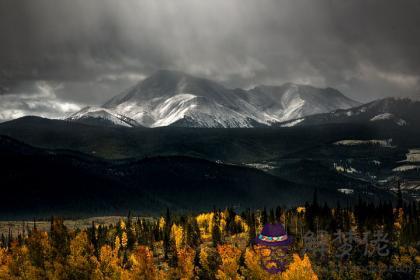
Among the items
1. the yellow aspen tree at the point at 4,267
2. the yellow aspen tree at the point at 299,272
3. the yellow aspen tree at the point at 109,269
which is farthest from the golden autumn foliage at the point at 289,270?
the yellow aspen tree at the point at 4,267

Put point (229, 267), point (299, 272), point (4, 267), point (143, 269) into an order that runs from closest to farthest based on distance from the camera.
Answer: point (143, 269) < point (299, 272) < point (4, 267) < point (229, 267)

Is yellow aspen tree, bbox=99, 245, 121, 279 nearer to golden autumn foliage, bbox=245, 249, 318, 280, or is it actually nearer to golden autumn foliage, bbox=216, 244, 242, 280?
golden autumn foliage, bbox=216, 244, 242, 280

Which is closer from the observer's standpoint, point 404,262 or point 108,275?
point 108,275

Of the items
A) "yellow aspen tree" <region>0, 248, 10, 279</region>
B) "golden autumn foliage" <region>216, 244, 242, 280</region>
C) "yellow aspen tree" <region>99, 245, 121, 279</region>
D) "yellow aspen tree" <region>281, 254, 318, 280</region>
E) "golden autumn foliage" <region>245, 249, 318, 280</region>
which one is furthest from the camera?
"golden autumn foliage" <region>216, 244, 242, 280</region>

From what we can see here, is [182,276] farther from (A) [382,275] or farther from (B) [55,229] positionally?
(A) [382,275]

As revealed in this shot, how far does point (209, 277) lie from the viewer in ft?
620

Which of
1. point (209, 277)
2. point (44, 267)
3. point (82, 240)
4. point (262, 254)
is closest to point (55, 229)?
point (82, 240)

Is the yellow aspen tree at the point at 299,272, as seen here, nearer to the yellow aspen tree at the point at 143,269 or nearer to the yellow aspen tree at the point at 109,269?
the yellow aspen tree at the point at 143,269

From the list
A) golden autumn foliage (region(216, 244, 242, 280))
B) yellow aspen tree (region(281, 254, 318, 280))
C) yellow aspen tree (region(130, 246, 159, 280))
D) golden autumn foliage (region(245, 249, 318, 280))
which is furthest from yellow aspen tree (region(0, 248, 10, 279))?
yellow aspen tree (region(281, 254, 318, 280))

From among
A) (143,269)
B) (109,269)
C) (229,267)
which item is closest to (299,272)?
(229,267)

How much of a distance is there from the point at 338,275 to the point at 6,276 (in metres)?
111

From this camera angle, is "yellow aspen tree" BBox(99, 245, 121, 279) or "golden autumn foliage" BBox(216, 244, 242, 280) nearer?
"yellow aspen tree" BBox(99, 245, 121, 279)

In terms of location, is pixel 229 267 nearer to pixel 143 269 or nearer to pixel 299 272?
pixel 299 272

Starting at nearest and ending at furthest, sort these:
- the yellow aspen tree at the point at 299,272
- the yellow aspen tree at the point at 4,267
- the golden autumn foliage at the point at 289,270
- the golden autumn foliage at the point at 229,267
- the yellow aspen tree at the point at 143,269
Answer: the yellow aspen tree at the point at 143,269
the yellow aspen tree at the point at 299,272
the golden autumn foliage at the point at 289,270
the yellow aspen tree at the point at 4,267
the golden autumn foliage at the point at 229,267
